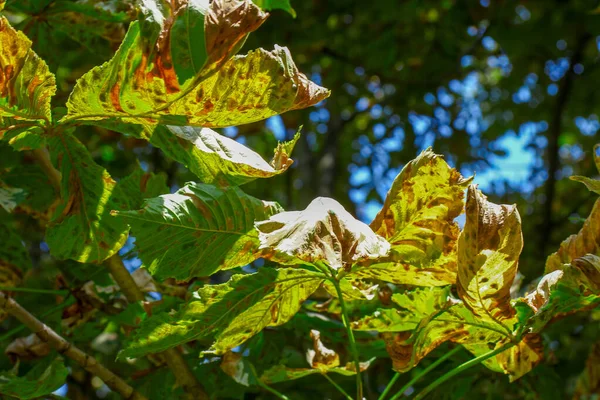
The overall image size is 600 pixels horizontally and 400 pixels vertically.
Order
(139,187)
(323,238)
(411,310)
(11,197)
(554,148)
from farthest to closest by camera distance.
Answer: (554,148) → (11,197) → (139,187) → (411,310) → (323,238)

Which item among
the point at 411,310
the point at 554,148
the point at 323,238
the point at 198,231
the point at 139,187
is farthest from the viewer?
the point at 554,148

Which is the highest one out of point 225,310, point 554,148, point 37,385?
point 554,148

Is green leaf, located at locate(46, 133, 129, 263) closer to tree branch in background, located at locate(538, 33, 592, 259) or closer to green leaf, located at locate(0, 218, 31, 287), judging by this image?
green leaf, located at locate(0, 218, 31, 287)

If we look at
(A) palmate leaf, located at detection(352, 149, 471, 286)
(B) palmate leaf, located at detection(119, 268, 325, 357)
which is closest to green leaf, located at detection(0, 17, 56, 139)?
(B) palmate leaf, located at detection(119, 268, 325, 357)

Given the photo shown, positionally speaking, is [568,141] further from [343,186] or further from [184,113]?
[184,113]

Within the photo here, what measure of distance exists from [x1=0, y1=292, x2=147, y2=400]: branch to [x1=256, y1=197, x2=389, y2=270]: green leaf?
373mm

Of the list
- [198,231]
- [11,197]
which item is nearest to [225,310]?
[198,231]

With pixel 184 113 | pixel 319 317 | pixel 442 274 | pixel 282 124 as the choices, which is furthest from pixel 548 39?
pixel 184 113

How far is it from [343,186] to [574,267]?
2980 millimetres

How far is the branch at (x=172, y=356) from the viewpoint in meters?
0.96

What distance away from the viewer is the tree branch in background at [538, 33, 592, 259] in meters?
2.58

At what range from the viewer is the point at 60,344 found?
2.89ft

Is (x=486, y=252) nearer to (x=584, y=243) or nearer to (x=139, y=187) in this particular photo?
(x=584, y=243)

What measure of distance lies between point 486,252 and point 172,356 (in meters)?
0.48
